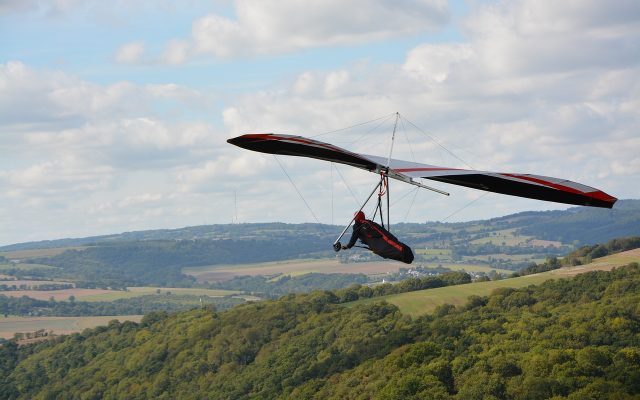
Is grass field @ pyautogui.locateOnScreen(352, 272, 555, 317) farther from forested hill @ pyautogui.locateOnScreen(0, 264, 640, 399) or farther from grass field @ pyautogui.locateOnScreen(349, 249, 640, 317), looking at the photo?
forested hill @ pyautogui.locateOnScreen(0, 264, 640, 399)

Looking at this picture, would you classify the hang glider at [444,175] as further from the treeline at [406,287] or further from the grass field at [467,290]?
the treeline at [406,287]

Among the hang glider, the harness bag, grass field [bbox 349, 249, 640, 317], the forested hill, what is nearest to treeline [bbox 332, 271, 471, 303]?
the forested hill

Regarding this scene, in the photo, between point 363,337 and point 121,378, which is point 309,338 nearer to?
point 363,337

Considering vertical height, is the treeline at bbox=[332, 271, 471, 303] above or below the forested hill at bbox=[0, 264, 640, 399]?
above

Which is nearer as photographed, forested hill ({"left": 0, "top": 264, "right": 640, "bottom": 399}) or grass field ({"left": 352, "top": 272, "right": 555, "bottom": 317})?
forested hill ({"left": 0, "top": 264, "right": 640, "bottom": 399})

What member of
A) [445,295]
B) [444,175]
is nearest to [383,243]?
[444,175]

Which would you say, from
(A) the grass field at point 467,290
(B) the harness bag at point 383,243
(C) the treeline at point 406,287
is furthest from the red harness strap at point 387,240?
(C) the treeline at point 406,287
